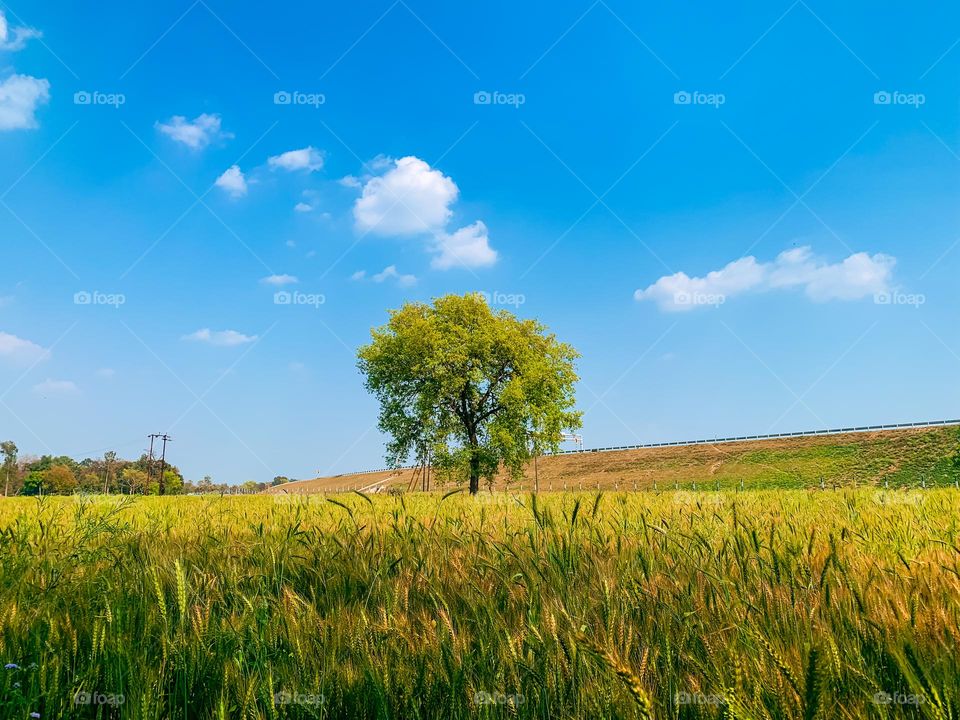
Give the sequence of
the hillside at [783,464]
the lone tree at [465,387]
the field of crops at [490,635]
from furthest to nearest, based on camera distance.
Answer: the hillside at [783,464]
the lone tree at [465,387]
the field of crops at [490,635]

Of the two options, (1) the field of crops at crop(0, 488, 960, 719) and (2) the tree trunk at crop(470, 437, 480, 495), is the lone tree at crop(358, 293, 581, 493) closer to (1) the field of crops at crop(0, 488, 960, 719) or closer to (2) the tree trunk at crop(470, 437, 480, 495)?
(2) the tree trunk at crop(470, 437, 480, 495)

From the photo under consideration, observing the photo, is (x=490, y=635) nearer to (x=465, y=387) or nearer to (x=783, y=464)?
(x=465, y=387)

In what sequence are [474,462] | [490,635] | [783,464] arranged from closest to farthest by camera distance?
[490,635] < [474,462] < [783,464]

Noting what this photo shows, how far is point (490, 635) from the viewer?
196 centimetres

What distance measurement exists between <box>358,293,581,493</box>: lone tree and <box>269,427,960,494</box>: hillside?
1902cm

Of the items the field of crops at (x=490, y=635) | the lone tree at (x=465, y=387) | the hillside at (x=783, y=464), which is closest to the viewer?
the field of crops at (x=490, y=635)

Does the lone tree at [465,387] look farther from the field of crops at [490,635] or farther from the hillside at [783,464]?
the field of crops at [490,635]

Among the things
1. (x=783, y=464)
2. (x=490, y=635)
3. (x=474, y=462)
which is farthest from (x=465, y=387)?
(x=783, y=464)

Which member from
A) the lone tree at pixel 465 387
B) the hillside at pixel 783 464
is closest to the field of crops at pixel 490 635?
the lone tree at pixel 465 387

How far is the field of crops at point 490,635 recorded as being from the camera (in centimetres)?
149

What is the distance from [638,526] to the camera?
4.79 metres

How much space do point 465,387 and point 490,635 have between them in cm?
4079

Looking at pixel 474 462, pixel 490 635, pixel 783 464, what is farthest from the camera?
pixel 783 464

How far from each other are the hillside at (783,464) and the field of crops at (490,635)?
5679cm
